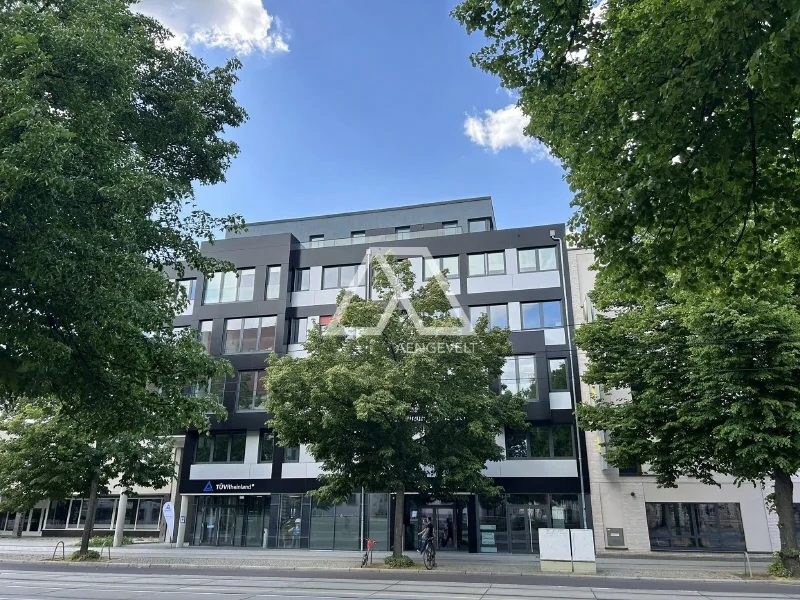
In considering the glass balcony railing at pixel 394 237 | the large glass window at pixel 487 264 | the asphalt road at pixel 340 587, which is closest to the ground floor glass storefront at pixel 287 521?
the asphalt road at pixel 340 587

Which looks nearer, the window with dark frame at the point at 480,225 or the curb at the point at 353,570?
the curb at the point at 353,570

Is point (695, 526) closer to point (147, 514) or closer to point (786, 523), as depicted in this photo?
point (786, 523)

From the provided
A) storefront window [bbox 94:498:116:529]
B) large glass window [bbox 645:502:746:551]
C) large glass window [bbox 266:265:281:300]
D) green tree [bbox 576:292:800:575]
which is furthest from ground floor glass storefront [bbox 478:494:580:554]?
storefront window [bbox 94:498:116:529]

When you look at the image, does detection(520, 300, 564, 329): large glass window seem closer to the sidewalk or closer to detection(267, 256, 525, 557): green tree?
detection(267, 256, 525, 557): green tree

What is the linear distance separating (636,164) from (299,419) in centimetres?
1598

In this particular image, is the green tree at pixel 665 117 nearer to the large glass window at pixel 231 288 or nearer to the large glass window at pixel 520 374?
the large glass window at pixel 520 374

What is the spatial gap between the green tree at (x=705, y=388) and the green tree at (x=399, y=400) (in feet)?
12.7

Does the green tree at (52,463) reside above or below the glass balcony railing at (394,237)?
below

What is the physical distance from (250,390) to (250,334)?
3111 millimetres

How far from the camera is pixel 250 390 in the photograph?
3152 centimetres

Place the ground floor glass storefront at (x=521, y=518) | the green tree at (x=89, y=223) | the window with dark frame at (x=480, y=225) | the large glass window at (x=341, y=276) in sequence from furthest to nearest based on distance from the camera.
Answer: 1. the window with dark frame at (x=480, y=225)
2. the large glass window at (x=341, y=276)
3. the ground floor glass storefront at (x=521, y=518)
4. the green tree at (x=89, y=223)

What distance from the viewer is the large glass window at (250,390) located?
31.2 m

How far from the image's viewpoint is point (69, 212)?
7383 mm

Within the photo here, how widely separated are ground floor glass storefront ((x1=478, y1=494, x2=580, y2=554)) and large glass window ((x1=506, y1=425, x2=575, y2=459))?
185 centimetres
